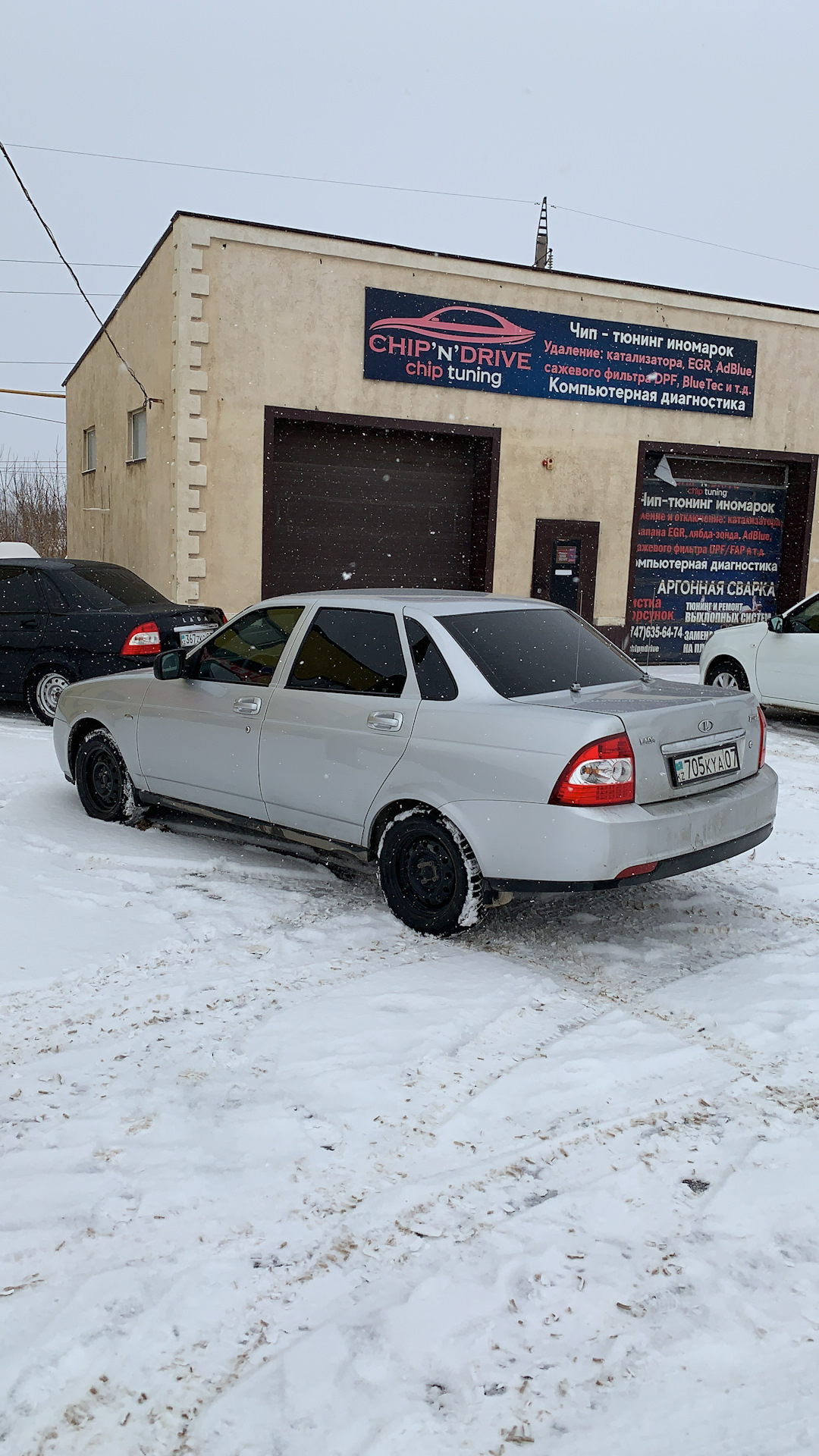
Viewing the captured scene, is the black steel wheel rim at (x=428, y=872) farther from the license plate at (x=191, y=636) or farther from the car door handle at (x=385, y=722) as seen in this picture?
the license plate at (x=191, y=636)

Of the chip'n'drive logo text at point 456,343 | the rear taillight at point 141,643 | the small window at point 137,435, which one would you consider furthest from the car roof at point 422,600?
the small window at point 137,435

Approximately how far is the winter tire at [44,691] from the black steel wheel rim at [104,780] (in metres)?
3.46

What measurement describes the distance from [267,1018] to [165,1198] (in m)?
A: 1.08

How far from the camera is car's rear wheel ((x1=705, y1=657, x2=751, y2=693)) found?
34.3 ft

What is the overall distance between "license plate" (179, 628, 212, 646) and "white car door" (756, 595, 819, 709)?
16.9ft

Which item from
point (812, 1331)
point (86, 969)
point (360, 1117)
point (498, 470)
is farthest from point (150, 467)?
point (812, 1331)

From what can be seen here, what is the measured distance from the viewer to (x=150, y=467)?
579 inches

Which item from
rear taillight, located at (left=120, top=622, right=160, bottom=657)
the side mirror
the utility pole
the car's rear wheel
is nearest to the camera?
the side mirror

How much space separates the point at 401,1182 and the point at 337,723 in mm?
2498

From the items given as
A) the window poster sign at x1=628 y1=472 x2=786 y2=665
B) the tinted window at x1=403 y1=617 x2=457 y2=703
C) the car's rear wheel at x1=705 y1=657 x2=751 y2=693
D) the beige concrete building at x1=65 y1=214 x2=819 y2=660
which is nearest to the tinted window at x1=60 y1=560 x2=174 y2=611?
the beige concrete building at x1=65 y1=214 x2=819 y2=660

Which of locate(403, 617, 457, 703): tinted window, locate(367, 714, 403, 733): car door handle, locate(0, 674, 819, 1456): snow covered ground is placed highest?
locate(403, 617, 457, 703): tinted window

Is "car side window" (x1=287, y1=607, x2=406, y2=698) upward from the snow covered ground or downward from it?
upward

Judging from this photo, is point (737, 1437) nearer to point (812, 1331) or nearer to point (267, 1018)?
point (812, 1331)

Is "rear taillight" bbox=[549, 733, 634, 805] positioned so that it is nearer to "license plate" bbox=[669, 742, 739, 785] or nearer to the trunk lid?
the trunk lid
